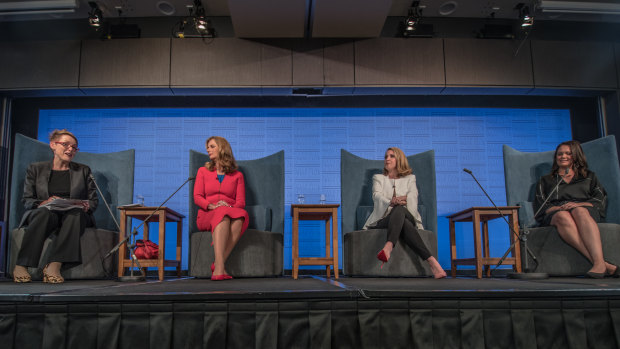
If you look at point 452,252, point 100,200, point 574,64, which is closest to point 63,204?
point 100,200

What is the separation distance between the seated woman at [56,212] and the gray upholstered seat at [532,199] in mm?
3743

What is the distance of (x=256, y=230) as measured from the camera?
Result: 12.9ft

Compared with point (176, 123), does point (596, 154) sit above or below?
below

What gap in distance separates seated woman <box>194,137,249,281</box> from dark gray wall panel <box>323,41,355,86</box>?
5.30ft

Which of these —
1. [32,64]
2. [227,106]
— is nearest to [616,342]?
[227,106]

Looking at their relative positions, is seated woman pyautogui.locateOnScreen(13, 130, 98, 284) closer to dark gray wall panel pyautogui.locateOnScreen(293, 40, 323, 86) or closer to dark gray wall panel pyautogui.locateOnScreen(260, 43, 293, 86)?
dark gray wall panel pyautogui.locateOnScreen(260, 43, 293, 86)

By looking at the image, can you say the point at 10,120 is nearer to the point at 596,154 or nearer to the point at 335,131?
the point at 335,131

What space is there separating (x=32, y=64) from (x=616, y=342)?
5.72m

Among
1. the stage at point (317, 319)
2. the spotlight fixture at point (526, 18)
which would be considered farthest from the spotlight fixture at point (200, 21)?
the stage at point (317, 319)

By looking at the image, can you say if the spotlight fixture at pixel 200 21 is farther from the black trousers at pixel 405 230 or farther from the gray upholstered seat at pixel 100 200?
the black trousers at pixel 405 230

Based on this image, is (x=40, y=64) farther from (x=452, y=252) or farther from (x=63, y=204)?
(x=452, y=252)

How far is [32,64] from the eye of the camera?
5043mm

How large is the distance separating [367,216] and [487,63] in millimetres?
2269

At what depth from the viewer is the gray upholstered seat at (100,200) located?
3.66 m
